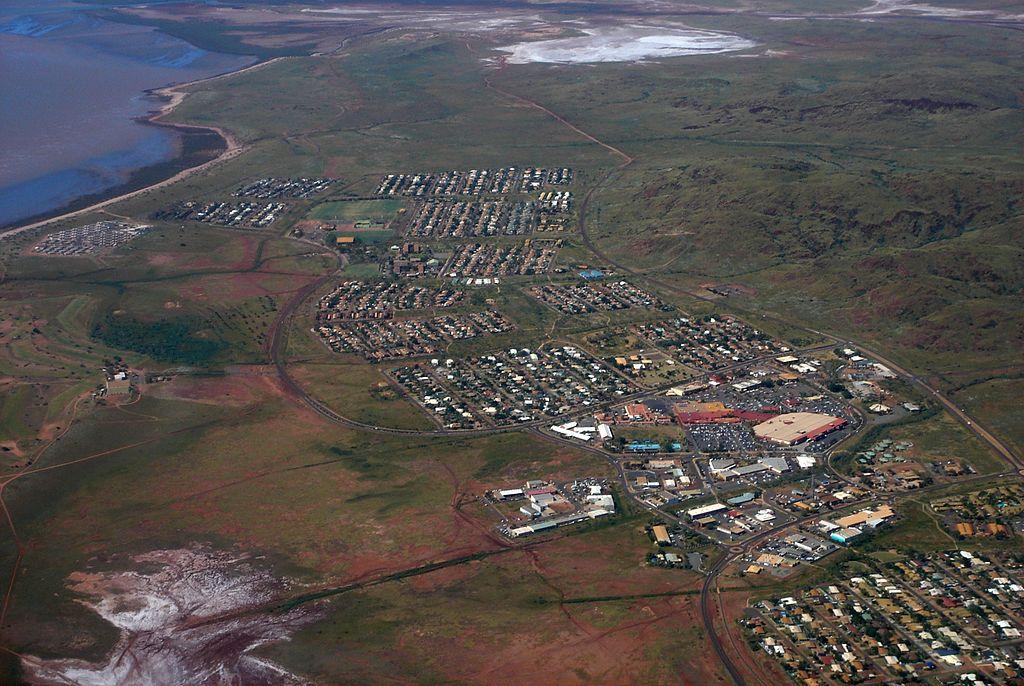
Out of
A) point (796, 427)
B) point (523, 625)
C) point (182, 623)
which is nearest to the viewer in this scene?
point (523, 625)

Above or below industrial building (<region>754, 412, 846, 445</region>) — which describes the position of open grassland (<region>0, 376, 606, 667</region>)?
below

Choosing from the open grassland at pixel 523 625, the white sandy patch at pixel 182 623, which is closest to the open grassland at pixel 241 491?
the white sandy patch at pixel 182 623

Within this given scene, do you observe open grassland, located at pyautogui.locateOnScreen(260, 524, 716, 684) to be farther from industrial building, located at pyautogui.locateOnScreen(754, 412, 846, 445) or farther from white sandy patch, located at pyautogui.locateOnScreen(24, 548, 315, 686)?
industrial building, located at pyautogui.locateOnScreen(754, 412, 846, 445)

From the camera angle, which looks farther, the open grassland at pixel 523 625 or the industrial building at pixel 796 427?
the industrial building at pixel 796 427

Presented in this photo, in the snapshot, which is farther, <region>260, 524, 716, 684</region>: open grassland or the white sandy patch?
the white sandy patch

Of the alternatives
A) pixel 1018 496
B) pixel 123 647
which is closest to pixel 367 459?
pixel 123 647

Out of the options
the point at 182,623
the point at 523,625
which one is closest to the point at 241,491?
the point at 182,623

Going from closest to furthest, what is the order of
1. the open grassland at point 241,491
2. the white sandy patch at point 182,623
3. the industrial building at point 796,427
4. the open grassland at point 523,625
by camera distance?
the open grassland at point 523,625 → the white sandy patch at point 182,623 → the open grassland at point 241,491 → the industrial building at point 796,427

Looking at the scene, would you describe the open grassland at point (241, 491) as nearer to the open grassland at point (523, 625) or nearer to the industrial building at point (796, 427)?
the open grassland at point (523, 625)

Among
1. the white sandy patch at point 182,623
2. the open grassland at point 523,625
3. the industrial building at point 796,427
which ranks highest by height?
the industrial building at point 796,427

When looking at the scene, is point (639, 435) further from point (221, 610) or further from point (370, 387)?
point (221, 610)

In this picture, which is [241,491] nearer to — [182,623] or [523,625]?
[182,623]

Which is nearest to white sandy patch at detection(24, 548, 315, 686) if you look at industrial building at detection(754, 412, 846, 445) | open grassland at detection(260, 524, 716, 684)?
open grassland at detection(260, 524, 716, 684)
